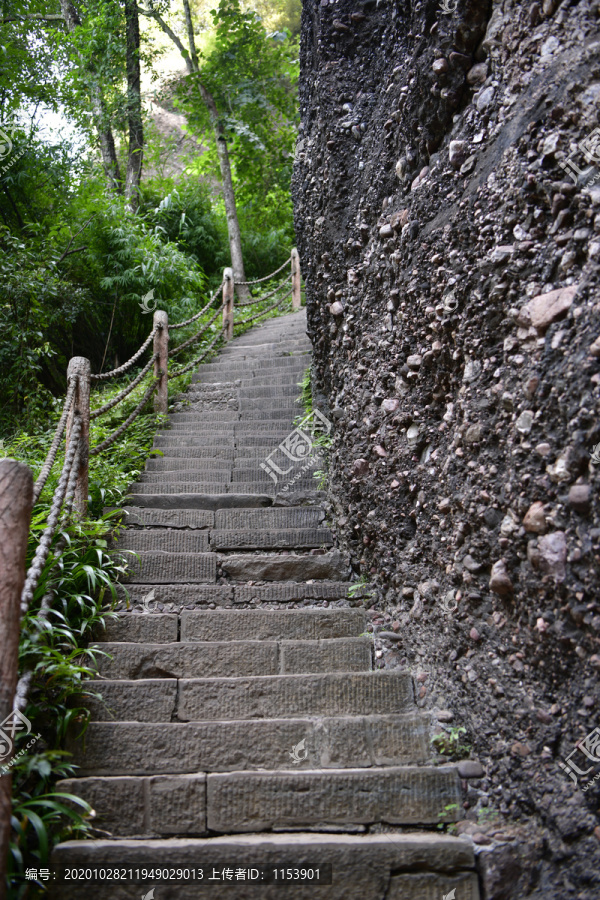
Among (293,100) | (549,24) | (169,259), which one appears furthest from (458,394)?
(293,100)

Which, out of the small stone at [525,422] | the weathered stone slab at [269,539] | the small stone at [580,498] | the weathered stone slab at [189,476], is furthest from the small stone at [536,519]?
the weathered stone slab at [189,476]

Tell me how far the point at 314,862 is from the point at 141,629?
4.42 feet

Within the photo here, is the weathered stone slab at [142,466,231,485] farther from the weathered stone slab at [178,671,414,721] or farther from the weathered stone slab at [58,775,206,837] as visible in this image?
the weathered stone slab at [58,775,206,837]

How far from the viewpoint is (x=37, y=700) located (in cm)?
222

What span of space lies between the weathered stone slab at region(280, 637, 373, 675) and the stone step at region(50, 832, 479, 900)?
0.87 m

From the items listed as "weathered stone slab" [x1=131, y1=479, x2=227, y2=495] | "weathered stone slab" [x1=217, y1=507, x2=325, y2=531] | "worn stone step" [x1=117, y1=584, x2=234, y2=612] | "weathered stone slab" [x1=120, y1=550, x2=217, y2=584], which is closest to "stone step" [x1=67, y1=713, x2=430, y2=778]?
"worn stone step" [x1=117, y1=584, x2=234, y2=612]

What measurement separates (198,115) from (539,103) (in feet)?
32.9

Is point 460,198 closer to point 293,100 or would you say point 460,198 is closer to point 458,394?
point 458,394

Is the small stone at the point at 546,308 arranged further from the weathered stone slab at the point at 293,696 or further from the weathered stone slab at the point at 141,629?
the weathered stone slab at the point at 141,629

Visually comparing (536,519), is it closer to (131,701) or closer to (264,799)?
(264,799)

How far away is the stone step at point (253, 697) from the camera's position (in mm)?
2398

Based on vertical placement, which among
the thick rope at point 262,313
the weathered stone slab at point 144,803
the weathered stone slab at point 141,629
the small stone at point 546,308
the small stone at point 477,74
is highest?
the small stone at point 477,74

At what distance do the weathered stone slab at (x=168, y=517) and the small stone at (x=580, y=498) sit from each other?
248cm

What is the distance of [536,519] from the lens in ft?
6.05
